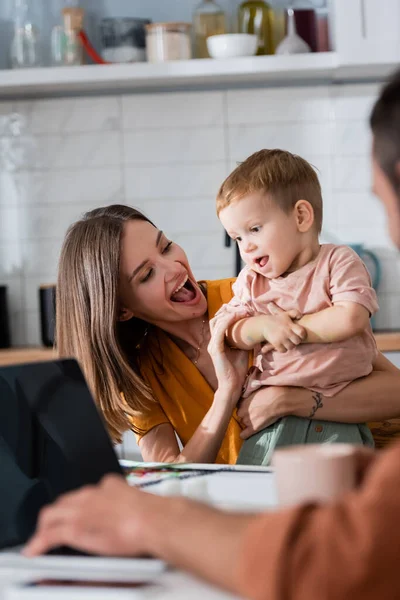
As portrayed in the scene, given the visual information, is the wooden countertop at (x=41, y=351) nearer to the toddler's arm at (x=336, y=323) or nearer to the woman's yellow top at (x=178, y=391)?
the woman's yellow top at (x=178, y=391)

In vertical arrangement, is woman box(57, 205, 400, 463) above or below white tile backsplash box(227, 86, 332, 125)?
below

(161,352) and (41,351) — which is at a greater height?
(161,352)

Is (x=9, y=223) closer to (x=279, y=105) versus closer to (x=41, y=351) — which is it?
(x=41, y=351)

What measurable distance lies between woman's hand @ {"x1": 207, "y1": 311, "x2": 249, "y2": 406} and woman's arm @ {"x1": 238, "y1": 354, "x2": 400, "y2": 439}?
5 centimetres

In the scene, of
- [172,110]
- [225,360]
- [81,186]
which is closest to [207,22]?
[172,110]

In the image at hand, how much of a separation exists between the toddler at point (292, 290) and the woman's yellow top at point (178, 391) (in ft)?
0.73

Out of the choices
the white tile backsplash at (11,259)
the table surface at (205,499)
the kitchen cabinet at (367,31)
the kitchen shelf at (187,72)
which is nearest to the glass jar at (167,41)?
the kitchen shelf at (187,72)

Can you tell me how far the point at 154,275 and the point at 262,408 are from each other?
1.24ft

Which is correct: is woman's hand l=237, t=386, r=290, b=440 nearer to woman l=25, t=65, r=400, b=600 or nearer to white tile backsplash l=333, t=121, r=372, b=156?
woman l=25, t=65, r=400, b=600

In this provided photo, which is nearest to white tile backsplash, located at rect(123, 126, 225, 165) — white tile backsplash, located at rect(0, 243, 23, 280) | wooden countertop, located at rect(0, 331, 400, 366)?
white tile backsplash, located at rect(0, 243, 23, 280)

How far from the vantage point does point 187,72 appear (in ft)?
11.6

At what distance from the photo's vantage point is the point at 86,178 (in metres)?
3.88

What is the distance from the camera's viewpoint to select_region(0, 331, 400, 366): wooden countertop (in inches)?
129

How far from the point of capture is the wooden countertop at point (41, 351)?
3.27 m
